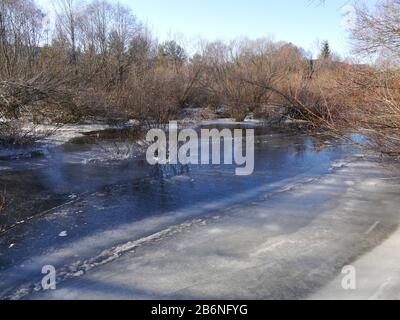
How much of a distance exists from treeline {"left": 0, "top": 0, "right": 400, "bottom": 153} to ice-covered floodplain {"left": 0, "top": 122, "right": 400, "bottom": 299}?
160 centimetres

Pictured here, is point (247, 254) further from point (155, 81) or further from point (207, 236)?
point (155, 81)

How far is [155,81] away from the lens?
814 inches

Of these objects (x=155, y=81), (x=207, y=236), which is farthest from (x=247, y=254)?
(x=155, y=81)

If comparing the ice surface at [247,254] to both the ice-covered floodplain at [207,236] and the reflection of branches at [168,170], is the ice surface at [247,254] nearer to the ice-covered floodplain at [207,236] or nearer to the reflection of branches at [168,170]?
the ice-covered floodplain at [207,236]

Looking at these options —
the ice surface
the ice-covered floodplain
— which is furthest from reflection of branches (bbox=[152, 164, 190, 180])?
the ice surface

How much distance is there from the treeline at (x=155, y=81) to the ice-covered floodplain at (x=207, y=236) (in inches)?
62.9

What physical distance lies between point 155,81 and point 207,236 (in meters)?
15.7

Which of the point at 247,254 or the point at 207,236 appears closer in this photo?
the point at 247,254

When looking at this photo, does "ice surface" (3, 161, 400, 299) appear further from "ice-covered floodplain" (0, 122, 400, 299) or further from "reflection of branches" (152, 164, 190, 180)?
"reflection of branches" (152, 164, 190, 180)

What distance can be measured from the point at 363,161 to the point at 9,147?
435 inches

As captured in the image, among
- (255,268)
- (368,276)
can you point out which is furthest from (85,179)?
(368,276)

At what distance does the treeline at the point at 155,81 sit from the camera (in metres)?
8.00

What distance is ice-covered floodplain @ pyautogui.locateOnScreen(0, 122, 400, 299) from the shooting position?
14.5 feet

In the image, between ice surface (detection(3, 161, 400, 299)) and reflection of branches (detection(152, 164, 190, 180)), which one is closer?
ice surface (detection(3, 161, 400, 299))
